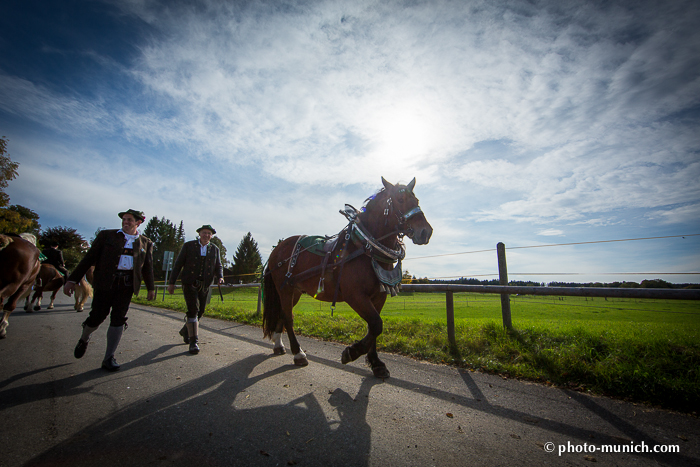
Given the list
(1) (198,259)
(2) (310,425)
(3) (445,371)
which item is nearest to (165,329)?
(1) (198,259)

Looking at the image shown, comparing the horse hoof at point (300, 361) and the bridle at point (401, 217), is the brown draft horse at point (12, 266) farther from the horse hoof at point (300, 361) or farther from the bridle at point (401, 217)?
the bridle at point (401, 217)

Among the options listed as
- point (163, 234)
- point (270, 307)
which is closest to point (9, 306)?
point (270, 307)

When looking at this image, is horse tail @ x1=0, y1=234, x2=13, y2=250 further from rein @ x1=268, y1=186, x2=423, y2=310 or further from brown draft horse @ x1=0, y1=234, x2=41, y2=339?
rein @ x1=268, y1=186, x2=423, y2=310

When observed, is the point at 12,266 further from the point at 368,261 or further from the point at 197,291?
the point at 368,261

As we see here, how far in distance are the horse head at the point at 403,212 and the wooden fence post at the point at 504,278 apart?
2625mm

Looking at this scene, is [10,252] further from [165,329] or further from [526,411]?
[526,411]

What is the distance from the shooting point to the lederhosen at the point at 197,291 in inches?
193

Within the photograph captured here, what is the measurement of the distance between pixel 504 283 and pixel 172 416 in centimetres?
543

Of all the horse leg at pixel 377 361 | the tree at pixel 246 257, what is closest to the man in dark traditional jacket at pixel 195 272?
the horse leg at pixel 377 361

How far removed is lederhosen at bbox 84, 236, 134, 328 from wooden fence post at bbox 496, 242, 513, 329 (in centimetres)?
592

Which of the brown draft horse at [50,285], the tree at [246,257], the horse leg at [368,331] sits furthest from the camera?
the tree at [246,257]

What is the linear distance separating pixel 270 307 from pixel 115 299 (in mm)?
2193

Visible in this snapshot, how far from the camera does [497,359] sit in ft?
13.1

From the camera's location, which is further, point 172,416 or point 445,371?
point 445,371
